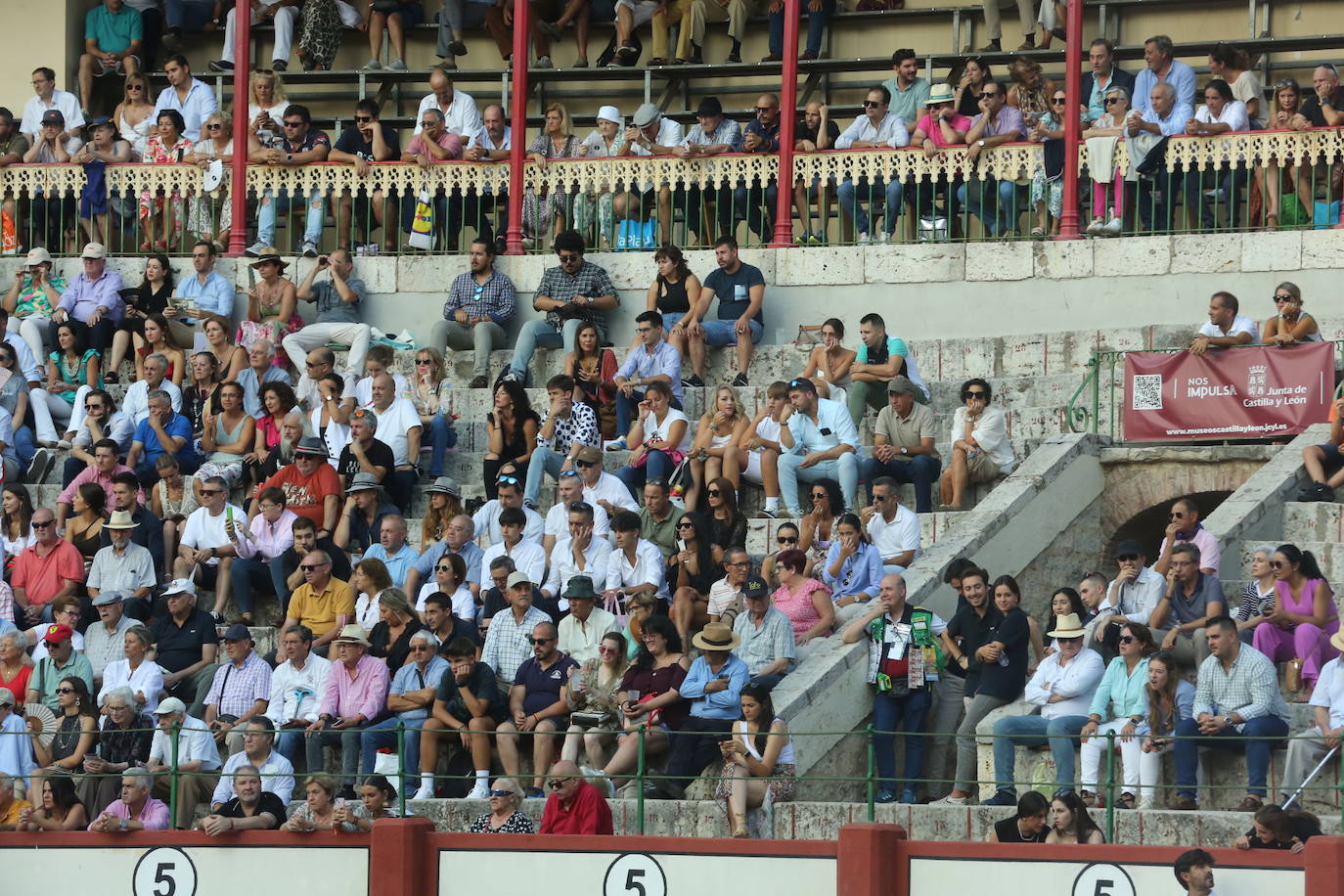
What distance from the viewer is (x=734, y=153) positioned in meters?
23.2

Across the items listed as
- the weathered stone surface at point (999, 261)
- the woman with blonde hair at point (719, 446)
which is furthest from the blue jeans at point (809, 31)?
the woman with blonde hair at point (719, 446)

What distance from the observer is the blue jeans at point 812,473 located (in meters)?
18.8

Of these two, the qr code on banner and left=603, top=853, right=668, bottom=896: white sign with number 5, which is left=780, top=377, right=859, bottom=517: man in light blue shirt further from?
left=603, top=853, right=668, bottom=896: white sign with number 5

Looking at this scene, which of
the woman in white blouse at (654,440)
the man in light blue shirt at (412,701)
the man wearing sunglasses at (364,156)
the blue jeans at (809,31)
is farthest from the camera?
the blue jeans at (809,31)

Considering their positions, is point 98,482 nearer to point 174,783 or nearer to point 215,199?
point 174,783

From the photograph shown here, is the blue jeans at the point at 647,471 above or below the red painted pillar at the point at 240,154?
below

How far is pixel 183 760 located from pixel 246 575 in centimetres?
230

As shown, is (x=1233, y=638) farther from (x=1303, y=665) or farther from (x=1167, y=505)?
(x=1167, y=505)

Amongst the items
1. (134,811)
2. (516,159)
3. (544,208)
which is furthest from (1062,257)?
(134,811)

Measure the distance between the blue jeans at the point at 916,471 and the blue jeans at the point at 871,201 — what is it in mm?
4095

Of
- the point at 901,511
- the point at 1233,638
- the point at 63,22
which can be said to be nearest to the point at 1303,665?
the point at 1233,638

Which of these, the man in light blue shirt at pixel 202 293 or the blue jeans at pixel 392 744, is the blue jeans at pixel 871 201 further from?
the blue jeans at pixel 392 744

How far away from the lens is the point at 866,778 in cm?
1500

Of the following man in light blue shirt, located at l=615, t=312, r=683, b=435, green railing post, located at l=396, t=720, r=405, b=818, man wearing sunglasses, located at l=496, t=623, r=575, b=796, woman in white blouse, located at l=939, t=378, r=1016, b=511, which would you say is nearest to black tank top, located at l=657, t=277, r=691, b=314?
man in light blue shirt, located at l=615, t=312, r=683, b=435
